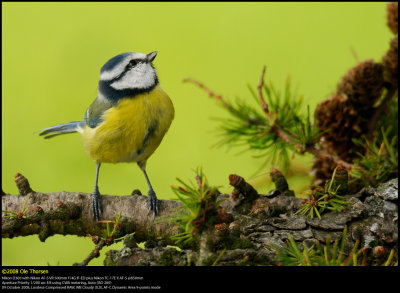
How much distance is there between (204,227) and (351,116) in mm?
819

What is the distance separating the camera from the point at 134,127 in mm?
1500

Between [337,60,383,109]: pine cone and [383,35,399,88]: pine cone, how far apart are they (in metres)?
0.04

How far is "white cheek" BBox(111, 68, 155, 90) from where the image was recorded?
5.07ft

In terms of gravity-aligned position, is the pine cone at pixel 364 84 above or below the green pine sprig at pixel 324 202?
above

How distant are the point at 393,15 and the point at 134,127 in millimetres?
940

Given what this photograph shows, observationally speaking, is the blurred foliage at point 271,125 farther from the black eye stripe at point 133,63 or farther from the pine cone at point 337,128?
the black eye stripe at point 133,63

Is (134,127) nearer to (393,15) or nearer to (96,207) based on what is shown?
(96,207)

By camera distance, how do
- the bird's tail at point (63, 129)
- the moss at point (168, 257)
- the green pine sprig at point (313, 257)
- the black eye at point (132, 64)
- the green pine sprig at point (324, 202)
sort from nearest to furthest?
the green pine sprig at point (313, 257) < the moss at point (168, 257) < the green pine sprig at point (324, 202) < the black eye at point (132, 64) < the bird's tail at point (63, 129)

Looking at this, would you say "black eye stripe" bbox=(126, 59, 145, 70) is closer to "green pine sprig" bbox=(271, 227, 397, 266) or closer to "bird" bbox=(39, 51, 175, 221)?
"bird" bbox=(39, 51, 175, 221)

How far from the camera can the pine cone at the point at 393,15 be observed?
1.50m

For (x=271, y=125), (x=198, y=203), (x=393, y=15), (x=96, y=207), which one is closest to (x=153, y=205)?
(x=96, y=207)

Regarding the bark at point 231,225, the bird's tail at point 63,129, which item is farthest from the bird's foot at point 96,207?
the bird's tail at point 63,129
